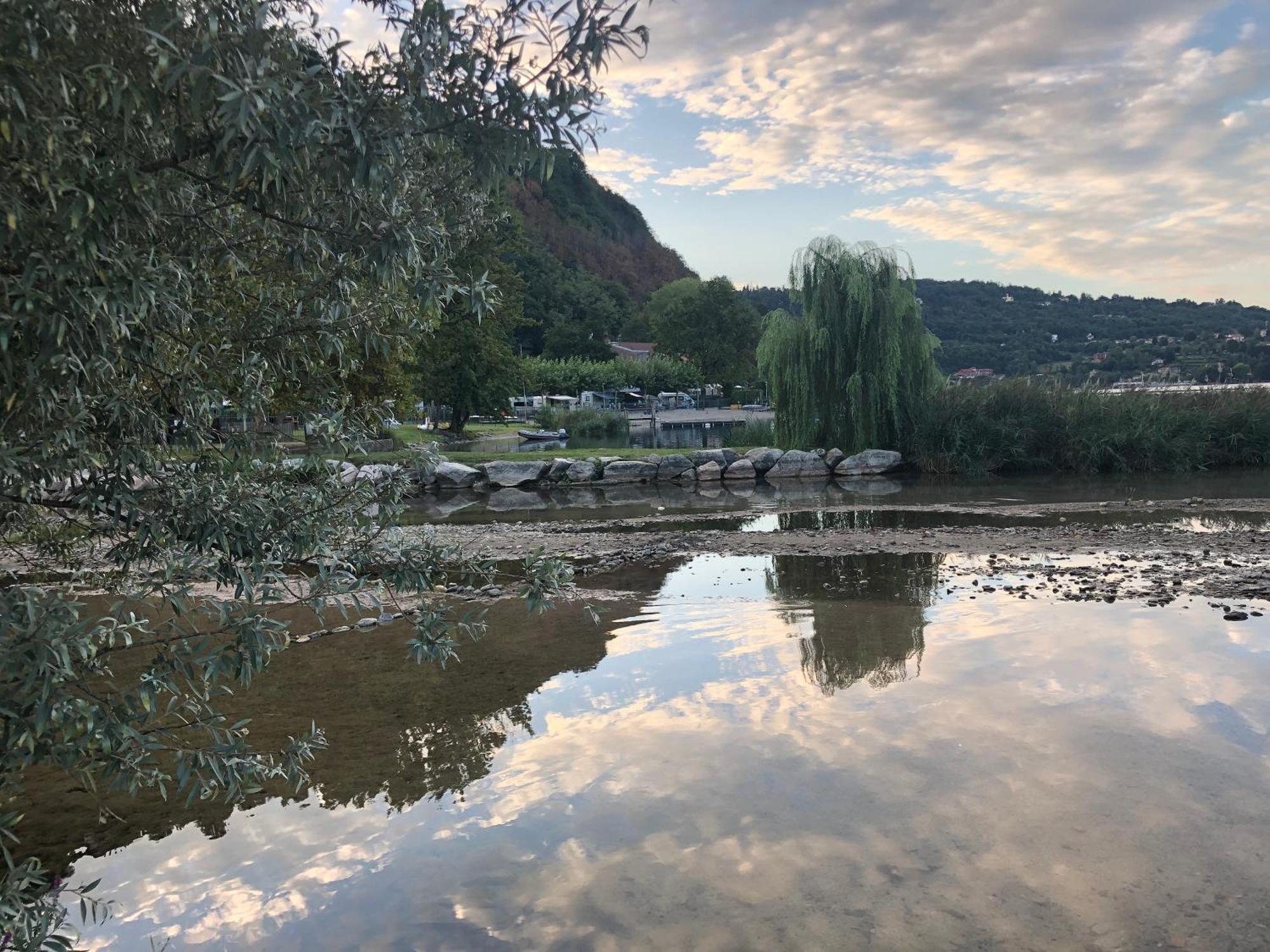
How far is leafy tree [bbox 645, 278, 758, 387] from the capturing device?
86.5 m

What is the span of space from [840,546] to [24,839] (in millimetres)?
10701

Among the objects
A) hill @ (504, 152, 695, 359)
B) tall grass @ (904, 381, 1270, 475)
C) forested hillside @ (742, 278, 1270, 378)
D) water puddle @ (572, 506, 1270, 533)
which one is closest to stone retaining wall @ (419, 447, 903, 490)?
tall grass @ (904, 381, 1270, 475)

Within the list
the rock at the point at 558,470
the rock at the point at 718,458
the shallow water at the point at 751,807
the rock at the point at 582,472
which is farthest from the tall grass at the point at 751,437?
the shallow water at the point at 751,807

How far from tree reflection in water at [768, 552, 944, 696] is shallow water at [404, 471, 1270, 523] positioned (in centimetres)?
664

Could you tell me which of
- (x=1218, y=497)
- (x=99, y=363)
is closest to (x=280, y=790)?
(x=99, y=363)

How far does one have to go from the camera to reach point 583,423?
163 feet

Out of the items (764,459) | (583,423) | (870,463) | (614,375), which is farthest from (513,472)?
(614,375)

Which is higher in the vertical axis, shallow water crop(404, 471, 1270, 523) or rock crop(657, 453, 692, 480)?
rock crop(657, 453, 692, 480)

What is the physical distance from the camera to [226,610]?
8.55ft

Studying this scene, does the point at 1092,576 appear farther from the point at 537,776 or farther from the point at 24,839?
the point at 24,839

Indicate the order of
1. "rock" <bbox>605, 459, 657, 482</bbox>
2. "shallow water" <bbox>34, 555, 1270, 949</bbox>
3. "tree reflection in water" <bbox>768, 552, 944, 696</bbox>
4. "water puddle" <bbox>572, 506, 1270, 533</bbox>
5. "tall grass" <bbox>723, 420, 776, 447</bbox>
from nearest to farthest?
"shallow water" <bbox>34, 555, 1270, 949</bbox>
"tree reflection in water" <bbox>768, 552, 944, 696</bbox>
"water puddle" <bbox>572, 506, 1270, 533</bbox>
"rock" <bbox>605, 459, 657, 482</bbox>
"tall grass" <bbox>723, 420, 776, 447</bbox>

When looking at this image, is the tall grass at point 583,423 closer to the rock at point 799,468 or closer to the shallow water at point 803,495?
the rock at point 799,468

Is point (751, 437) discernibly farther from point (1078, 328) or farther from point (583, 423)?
point (1078, 328)

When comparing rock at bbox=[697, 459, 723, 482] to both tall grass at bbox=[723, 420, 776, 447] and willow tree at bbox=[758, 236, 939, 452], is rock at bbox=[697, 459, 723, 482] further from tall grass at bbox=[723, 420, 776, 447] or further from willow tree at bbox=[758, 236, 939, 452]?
tall grass at bbox=[723, 420, 776, 447]
